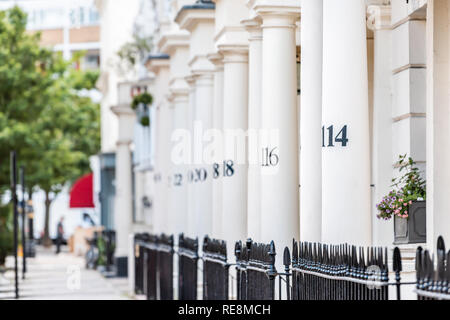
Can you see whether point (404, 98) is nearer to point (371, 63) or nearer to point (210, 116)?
point (371, 63)

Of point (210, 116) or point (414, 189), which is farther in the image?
point (210, 116)

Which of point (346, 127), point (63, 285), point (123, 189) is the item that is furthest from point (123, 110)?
point (346, 127)

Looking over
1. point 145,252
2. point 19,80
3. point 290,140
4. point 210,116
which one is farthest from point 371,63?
point 19,80

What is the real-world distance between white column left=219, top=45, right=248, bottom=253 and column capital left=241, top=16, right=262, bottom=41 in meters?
2.01

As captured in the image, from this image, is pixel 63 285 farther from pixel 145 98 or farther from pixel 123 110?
pixel 123 110

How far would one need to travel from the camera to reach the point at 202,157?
79.0 ft

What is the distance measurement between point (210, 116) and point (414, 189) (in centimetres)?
967

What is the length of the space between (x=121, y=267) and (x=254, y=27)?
19.4 meters

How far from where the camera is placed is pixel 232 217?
2070 cm

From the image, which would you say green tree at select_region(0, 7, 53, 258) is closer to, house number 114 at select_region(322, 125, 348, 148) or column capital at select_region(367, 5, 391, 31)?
column capital at select_region(367, 5, 391, 31)

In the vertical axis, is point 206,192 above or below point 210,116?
below

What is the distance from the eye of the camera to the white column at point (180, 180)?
2741cm

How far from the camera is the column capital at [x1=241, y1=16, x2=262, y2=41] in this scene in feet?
57.8

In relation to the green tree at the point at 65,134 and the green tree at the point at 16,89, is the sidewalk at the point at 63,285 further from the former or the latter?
the green tree at the point at 65,134
